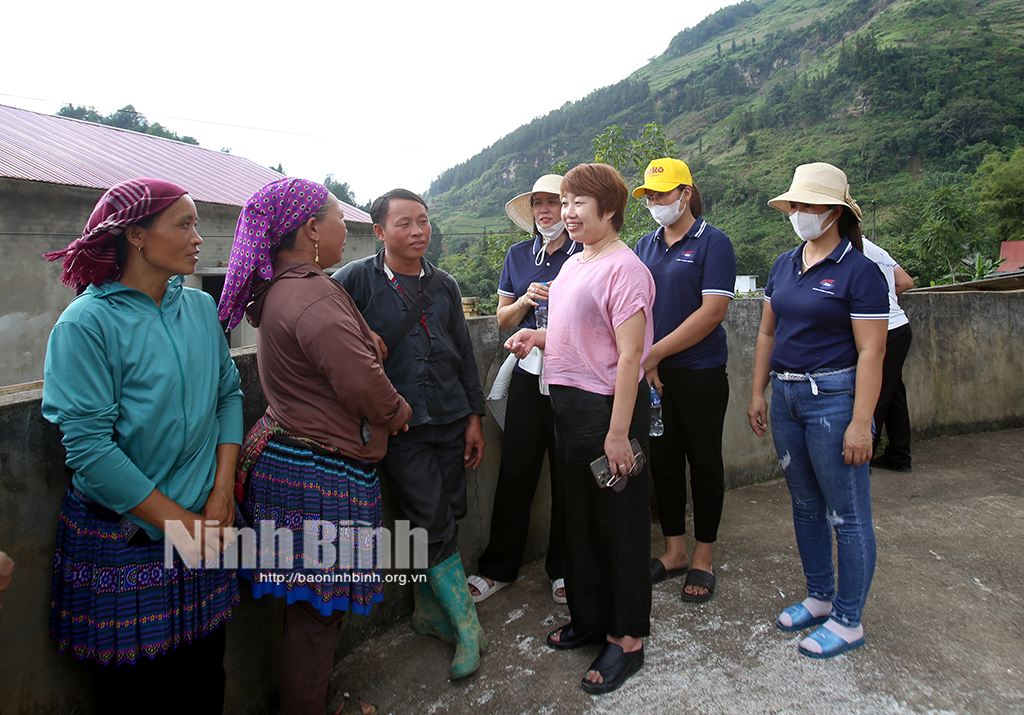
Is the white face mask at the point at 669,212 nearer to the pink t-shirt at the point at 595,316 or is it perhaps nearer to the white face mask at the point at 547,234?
the white face mask at the point at 547,234

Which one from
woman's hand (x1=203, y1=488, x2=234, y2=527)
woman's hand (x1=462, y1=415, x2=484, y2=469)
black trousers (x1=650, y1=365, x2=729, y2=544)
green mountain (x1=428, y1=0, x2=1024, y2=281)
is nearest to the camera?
woman's hand (x1=203, y1=488, x2=234, y2=527)

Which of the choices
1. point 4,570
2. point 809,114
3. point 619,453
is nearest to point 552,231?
point 619,453

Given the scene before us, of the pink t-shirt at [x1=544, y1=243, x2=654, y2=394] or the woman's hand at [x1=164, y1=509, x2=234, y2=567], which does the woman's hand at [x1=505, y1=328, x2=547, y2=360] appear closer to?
the pink t-shirt at [x1=544, y1=243, x2=654, y2=394]

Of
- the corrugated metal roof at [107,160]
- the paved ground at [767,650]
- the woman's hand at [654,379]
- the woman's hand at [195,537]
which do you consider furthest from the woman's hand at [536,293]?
the corrugated metal roof at [107,160]

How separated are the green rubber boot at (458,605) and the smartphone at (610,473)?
0.70 m

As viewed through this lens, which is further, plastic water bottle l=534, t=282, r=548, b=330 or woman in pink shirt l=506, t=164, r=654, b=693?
plastic water bottle l=534, t=282, r=548, b=330

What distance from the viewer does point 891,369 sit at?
430cm

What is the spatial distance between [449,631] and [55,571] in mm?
1415

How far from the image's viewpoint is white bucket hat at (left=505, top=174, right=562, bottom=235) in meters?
2.88

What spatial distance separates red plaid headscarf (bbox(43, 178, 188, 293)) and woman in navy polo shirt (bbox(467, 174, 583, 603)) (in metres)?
1.51

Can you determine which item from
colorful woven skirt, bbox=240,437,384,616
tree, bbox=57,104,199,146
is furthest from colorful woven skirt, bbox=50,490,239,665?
tree, bbox=57,104,199,146

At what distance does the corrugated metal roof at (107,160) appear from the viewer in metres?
11.1

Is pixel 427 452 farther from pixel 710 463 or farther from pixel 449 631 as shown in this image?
pixel 710 463

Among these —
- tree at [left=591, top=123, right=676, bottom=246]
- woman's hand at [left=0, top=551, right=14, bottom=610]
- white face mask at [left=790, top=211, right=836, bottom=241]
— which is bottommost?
woman's hand at [left=0, top=551, right=14, bottom=610]
